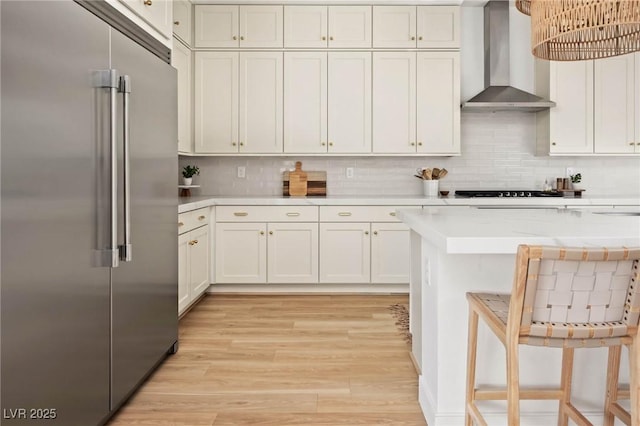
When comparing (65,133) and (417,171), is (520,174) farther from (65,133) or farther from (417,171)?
(65,133)

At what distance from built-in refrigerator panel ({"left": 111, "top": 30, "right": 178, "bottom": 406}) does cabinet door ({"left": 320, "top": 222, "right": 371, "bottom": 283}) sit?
1773 millimetres

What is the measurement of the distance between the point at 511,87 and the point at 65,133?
164 inches

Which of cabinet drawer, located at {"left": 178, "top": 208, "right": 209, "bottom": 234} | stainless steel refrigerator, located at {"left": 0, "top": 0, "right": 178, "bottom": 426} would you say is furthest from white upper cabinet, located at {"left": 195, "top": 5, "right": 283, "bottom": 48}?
stainless steel refrigerator, located at {"left": 0, "top": 0, "right": 178, "bottom": 426}

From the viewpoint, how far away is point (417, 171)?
4977 millimetres

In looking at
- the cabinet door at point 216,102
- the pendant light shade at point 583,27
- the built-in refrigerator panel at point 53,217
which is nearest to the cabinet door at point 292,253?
the cabinet door at point 216,102

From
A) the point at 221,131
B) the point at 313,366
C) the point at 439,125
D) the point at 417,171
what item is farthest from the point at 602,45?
the point at 221,131

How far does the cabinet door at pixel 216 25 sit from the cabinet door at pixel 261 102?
217 mm

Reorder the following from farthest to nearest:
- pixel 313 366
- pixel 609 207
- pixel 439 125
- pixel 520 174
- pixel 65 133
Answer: pixel 520 174 → pixel 439 125 → pixel 609 207 → pixel 313 366 → pixel 65 133

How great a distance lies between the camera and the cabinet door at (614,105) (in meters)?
4.57

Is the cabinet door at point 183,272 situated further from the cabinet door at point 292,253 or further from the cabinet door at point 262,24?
the cabinet door at point 262,24

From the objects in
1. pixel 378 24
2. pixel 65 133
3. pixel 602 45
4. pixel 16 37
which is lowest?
pixel 65 133

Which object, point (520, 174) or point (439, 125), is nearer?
point (439, 125)

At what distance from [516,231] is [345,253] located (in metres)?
2.70

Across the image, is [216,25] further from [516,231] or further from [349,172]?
[516,231]
